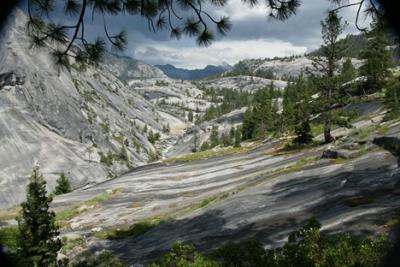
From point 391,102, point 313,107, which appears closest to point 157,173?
point 313,107

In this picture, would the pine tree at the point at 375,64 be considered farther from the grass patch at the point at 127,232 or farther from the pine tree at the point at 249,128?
the grass patch at the point at 127,232

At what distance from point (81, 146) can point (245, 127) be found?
55.9 metres

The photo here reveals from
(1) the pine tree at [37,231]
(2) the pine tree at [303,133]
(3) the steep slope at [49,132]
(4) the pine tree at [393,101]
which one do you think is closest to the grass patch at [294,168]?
(4) the pine tree at [393,101]

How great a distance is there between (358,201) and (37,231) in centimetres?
1516

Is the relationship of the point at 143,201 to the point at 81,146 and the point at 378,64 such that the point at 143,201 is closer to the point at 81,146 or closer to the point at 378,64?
the point at 378,64

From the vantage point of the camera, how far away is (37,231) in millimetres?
22719

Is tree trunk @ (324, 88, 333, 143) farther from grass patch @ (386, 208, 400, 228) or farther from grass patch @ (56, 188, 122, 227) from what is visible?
grass patch @ (386, 208, 400, 228)

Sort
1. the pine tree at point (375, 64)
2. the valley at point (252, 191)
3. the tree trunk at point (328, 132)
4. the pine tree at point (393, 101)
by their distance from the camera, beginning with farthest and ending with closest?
the pine tree at point (375, 64) < the tree trunk at point (328, 132) < the pine tree at point (393, 101) < the valley at point (252, 191)

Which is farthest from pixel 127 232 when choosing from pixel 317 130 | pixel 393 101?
pixel 317 130

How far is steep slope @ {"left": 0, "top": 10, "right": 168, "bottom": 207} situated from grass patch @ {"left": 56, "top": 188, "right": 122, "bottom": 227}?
57553 millimetres

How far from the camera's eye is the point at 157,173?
6122cm

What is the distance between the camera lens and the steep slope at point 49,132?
12219 cm

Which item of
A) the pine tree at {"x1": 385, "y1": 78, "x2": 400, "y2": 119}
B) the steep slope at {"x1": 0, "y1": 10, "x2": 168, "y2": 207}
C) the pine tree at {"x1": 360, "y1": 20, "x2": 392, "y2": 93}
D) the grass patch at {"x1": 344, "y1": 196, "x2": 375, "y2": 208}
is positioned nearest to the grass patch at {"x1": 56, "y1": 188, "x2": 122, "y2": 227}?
the grass patch at {"x1": 344, "y1": 196, "x2": 375, "y2": 208}

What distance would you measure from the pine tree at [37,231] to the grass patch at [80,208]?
51.8 ft
